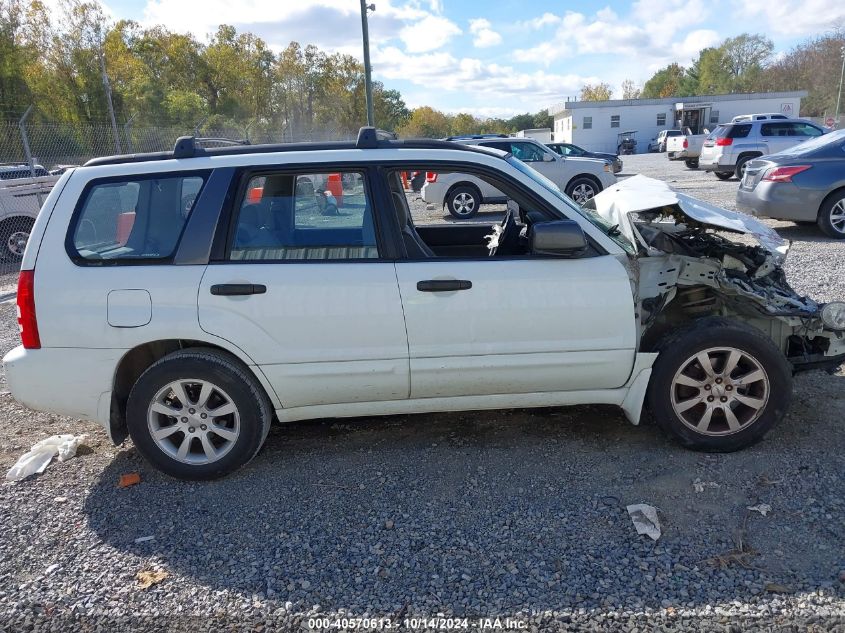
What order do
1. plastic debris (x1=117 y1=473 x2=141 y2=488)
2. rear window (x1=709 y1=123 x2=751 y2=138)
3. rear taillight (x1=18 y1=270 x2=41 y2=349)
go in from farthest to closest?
rear window (x1=709 y1=123 x2=751 y2=138)
plastic debris (x1=117 y1=473 x2=141 y2=488)
rear taillight (x1=18 y1=270 x2=41 y2=349)

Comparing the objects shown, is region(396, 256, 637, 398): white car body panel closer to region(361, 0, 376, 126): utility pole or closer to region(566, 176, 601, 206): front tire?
region(566, 176, 601, 206): front tire

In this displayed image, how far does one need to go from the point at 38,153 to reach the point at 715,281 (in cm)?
1726

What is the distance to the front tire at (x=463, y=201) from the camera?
13834 mm

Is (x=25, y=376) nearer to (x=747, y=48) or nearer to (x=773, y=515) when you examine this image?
(x=773, y=515)

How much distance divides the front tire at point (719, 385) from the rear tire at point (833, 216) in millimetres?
7116

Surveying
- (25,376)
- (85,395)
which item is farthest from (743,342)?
(25,376)

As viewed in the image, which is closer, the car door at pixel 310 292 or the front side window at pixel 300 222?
the car door at pixel 310 292

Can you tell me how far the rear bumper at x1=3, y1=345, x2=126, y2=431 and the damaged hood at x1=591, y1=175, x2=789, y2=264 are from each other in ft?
9.99

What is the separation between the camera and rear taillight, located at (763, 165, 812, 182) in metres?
9.07

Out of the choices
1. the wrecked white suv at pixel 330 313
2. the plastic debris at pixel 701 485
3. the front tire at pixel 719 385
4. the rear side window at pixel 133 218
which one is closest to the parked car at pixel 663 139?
the front tire at pixel 719 385

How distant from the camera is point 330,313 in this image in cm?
336

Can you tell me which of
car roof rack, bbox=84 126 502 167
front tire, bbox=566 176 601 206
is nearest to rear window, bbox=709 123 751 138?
front tire, bbox=566 176 601 206

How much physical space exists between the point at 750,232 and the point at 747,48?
287 feet

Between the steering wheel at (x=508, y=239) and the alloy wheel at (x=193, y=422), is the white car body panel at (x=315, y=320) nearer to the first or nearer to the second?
the alloy wheel at (x=193, y=422)
